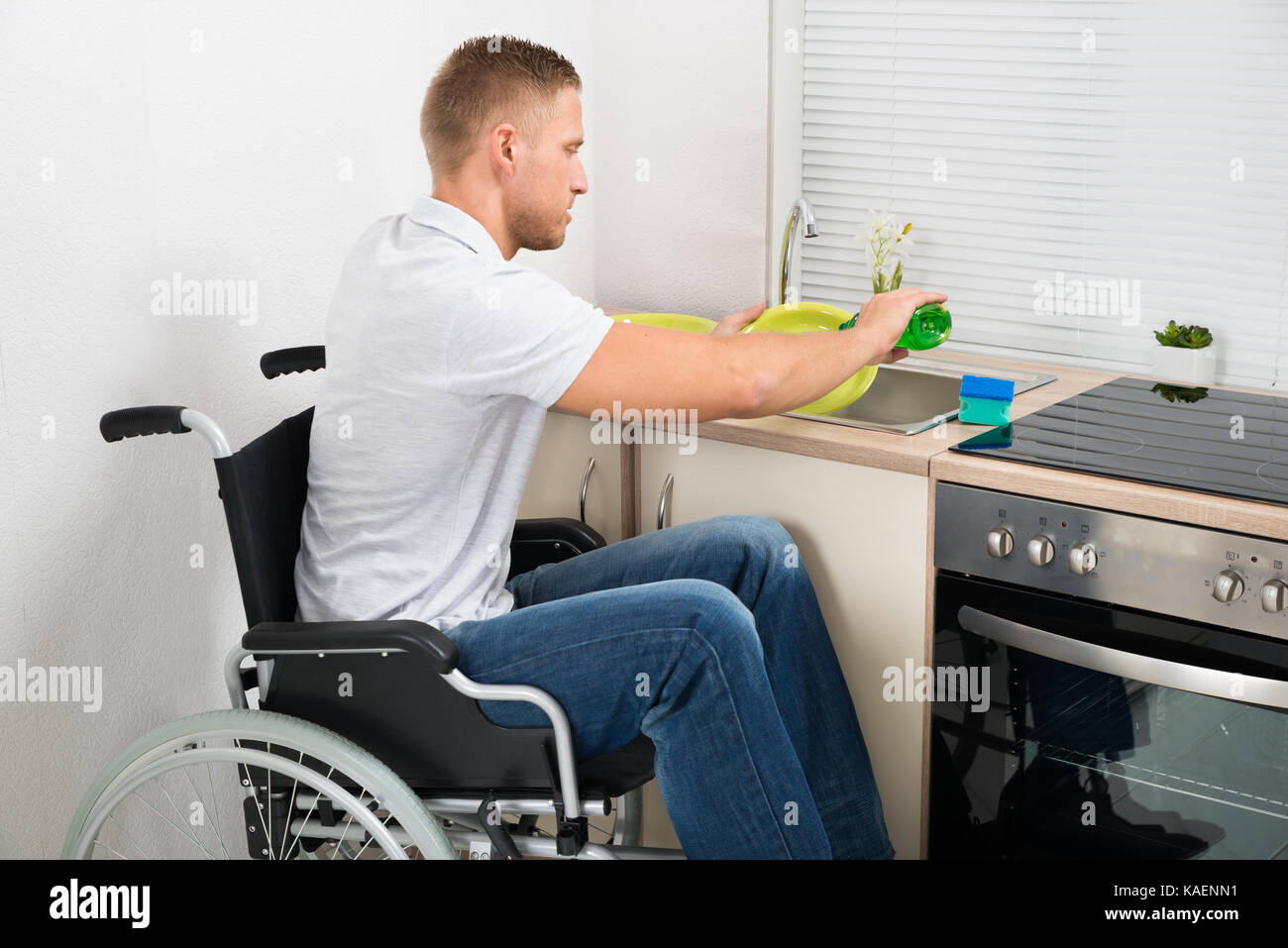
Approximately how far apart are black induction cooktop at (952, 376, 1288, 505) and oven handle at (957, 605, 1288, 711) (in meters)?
0.21

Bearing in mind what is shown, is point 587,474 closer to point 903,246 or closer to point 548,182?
point 548,182

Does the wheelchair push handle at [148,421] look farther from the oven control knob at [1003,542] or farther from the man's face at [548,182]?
the oven control knob at [1003,542]

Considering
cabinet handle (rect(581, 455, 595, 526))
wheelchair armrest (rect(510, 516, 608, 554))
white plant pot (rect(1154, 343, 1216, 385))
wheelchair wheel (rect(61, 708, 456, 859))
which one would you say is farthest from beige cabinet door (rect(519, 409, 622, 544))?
white plant pot (rect(1154, 343, 1216, 385))

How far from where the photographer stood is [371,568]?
1.54 meters

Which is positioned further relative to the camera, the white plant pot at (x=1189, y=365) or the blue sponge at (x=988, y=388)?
the white plant pot at (x=1189, y=365)

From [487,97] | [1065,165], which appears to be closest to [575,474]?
[487,97]

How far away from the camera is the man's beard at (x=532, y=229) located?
1.60 meters

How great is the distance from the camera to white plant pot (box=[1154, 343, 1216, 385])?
201 centimetres

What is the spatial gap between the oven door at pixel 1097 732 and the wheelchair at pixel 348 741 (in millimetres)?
462

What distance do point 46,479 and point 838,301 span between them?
1400 millimetres

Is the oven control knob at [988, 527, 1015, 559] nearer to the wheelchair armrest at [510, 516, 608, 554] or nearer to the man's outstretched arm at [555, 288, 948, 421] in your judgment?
the man's outstretched arm at [555, 288, 948, 421]

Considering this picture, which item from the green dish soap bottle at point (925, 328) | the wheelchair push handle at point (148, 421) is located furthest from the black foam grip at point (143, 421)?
the green dish soap bottle at point (925, 328)

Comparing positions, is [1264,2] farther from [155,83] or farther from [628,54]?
[155,83]
